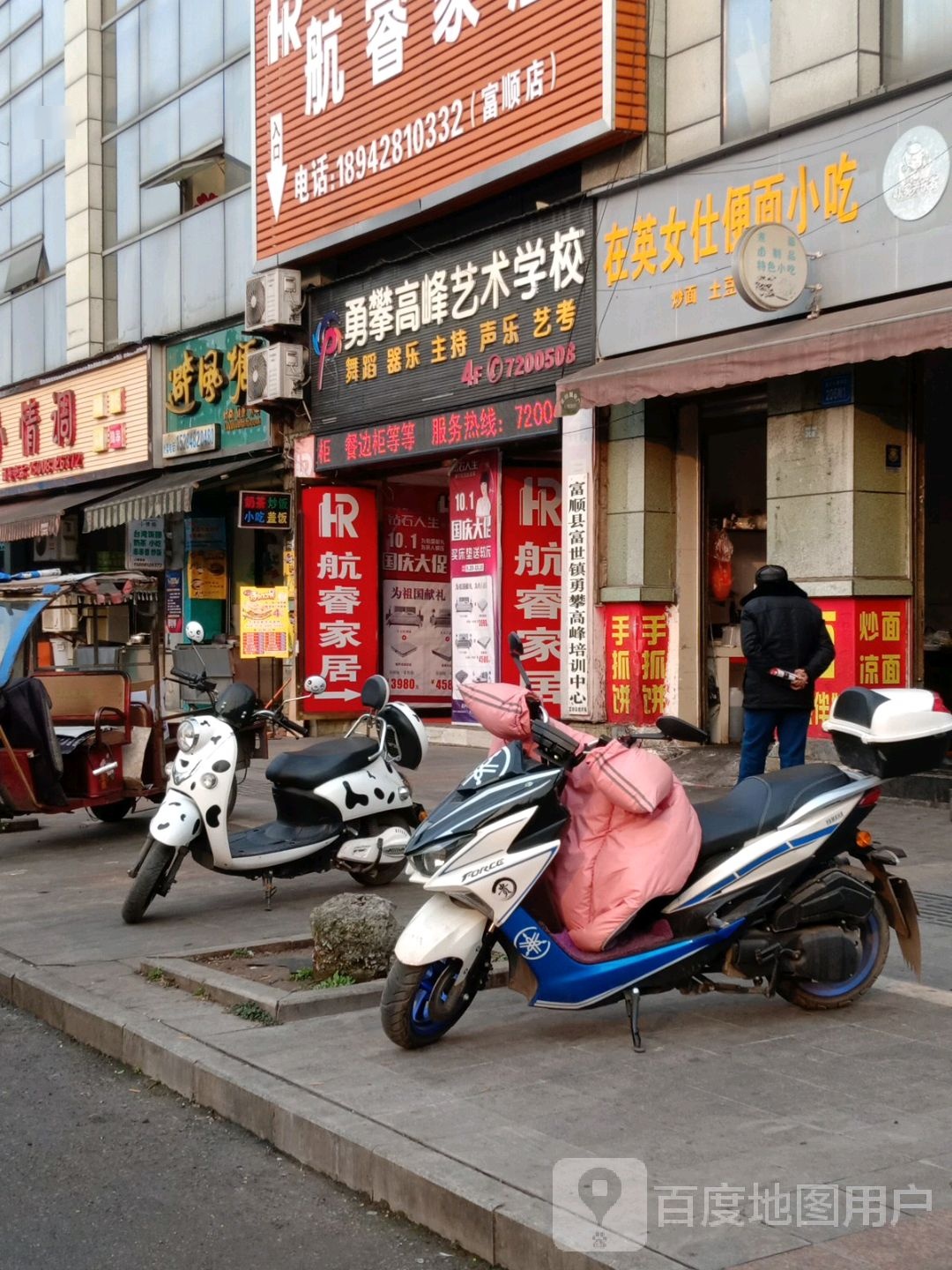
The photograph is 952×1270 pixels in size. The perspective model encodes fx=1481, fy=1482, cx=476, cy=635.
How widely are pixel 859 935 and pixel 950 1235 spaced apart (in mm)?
2116

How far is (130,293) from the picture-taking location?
23.0 metres

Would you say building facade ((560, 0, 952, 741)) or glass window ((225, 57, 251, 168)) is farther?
glass window ((225, 57, 251, 168))

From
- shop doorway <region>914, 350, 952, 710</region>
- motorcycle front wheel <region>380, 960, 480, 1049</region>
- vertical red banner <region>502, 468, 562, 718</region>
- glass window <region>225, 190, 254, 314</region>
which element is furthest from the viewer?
glass window <region>225, 190, 254, 314</region>

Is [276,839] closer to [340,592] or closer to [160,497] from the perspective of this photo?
[340,592]

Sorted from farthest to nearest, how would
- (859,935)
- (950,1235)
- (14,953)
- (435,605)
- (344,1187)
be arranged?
(435,605) < (14,953) < (859,935) < (344,1187) < (950,1235)

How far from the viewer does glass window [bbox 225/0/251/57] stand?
19.4 m

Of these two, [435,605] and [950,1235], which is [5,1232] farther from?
[435,605]

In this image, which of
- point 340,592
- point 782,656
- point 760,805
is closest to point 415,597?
point 340,592

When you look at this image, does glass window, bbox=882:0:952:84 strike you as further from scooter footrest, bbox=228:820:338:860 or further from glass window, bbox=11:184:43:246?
glass window, bbox=11:184:43:246

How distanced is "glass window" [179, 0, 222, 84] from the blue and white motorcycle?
1760cm

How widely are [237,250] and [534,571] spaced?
7.22m

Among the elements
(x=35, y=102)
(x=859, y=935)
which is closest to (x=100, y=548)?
(x=35, y=102)

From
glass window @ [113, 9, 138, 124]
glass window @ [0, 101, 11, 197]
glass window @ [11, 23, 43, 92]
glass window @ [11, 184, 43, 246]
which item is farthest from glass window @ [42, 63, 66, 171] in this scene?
glass window @ [0, 101, 11, 197]

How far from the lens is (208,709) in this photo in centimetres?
850
